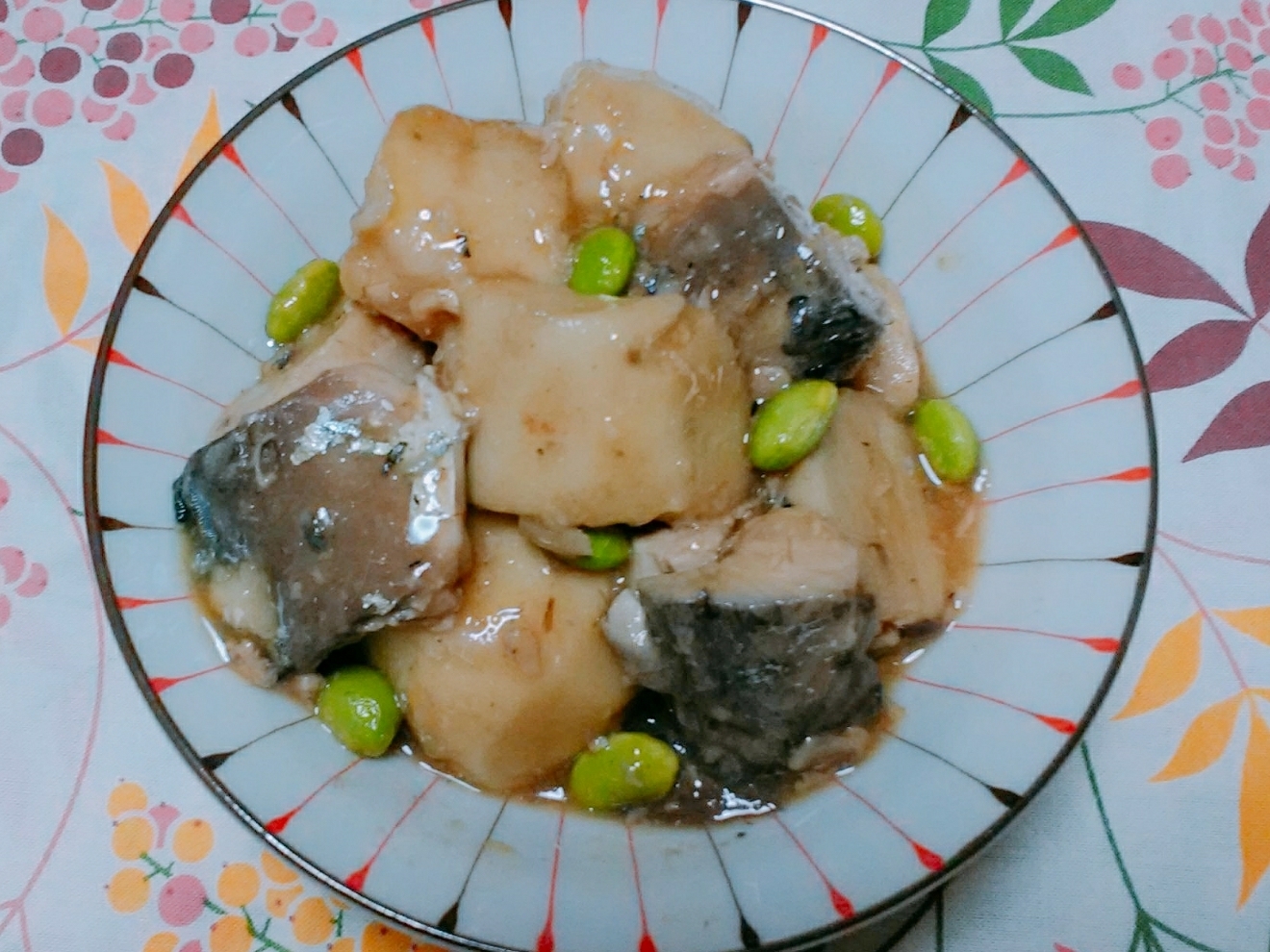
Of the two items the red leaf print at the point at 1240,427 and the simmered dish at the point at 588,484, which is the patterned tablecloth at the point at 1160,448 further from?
the simmered dish at the point at 588,484

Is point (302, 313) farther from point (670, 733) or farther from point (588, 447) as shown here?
point (670, 733)

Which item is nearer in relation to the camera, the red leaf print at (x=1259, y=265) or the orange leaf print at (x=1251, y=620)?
the orange leaf print at (x=1251, y=620)

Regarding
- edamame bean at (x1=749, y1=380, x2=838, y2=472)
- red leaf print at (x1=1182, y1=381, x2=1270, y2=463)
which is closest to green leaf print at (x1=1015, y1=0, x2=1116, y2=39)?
red leaf print at (x1=1182, y1=381, x2=1270, y2=463)

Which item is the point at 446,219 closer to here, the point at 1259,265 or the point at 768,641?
the point at 768,641

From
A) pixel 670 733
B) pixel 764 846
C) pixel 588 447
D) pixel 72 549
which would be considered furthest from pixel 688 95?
pixel 72 549

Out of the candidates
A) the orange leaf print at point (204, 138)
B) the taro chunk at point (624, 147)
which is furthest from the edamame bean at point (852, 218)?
the orange leaf print at point (204, 138)

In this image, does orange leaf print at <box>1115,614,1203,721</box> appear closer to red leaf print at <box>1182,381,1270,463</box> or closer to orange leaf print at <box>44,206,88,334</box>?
red leaf print at <box>1182,381,1270,463</box>
